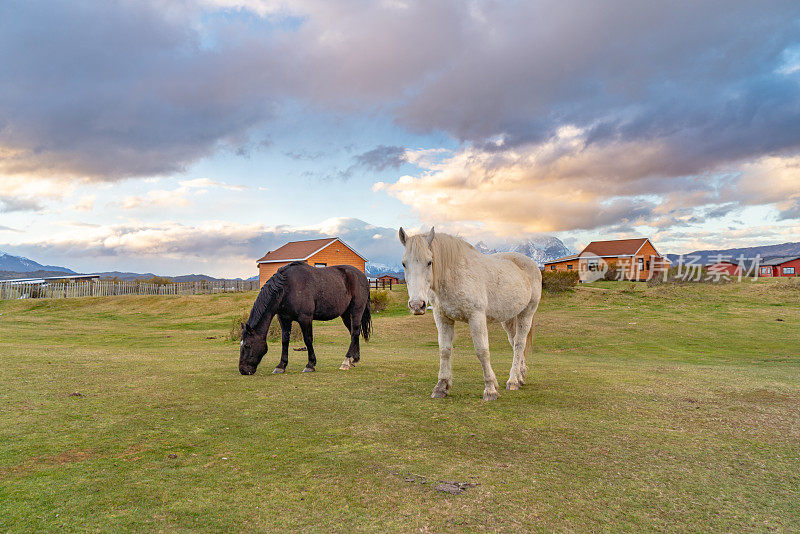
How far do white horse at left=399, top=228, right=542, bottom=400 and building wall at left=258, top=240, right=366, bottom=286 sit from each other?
4198 centimetres

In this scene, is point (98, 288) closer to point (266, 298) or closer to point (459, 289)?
point (266, 298)

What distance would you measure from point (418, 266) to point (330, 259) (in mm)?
44591

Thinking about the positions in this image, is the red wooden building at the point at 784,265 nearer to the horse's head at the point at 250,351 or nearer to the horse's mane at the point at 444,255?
the horse's mane at the point at 444,255

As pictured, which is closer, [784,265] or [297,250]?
[297,250]

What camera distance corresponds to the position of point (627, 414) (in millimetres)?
5496

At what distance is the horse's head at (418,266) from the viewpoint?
5374 mm

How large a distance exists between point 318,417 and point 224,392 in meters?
2.02

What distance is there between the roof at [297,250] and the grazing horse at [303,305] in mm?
38556

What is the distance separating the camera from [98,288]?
43.7 meters

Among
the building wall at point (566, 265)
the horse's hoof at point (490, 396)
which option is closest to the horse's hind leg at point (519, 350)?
the horse's hoof at point (490, 396)

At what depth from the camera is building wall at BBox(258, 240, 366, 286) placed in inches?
1917

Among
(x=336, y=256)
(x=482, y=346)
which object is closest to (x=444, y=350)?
(x=482, y=346)

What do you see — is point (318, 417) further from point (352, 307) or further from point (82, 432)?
point (352, 307)

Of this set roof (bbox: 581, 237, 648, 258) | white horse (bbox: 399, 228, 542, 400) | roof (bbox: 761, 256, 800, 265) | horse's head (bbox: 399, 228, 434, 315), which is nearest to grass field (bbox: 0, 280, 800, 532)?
white horse (bbox: 399, 228, 542, 400)
